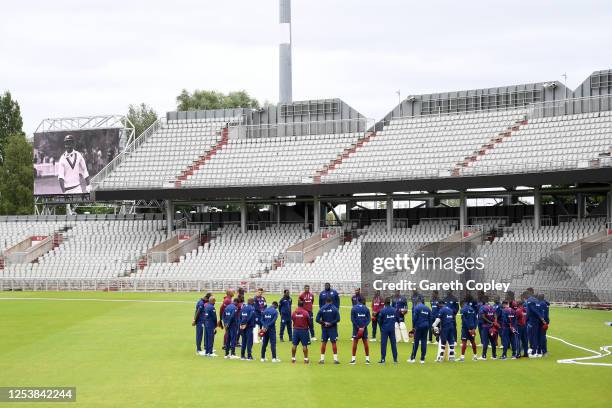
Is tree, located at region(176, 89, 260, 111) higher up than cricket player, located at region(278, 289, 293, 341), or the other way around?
tree, located at region(176, 89, 260, 111)

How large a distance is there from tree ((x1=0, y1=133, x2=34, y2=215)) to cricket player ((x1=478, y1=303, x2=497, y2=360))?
74778mm

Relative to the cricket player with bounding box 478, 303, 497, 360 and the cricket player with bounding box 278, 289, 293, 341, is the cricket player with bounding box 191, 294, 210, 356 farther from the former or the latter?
the cricket player with bounding box 478, 303, 497, 360

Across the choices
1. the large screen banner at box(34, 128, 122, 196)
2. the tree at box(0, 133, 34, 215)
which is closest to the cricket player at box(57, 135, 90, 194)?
the large screen banner at box(34, 128, 122, 196)

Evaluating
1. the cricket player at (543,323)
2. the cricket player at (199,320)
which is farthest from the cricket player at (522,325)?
the cricket player at (199,320)

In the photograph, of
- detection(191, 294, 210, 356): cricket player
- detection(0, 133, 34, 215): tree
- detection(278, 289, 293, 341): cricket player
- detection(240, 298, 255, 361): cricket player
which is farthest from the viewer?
detection(0, 133, 34, 215): tree

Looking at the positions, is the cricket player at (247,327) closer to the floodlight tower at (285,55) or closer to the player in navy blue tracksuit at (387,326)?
A: the player in navy blue tracksuit at (387,326)

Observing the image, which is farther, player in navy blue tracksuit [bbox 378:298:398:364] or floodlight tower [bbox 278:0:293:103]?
floodlight tower [bbox 278:0:293:103]

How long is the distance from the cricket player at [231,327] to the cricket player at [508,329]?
299 inches

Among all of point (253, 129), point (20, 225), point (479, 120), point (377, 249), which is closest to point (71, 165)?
point (20, 225)

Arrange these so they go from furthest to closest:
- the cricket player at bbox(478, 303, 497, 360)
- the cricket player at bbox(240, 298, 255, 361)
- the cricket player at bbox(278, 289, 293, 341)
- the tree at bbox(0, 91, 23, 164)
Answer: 1. the tree at bbox(0, 91, 23, 164)
2. the cricket player at bbox(278, 289, 293, 341)
3. the cricket player at bbox(478, 303, 497, 360)
4. the cricket player at bbox(240, 298, 255, 361)

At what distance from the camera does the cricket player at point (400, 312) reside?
28000 mm

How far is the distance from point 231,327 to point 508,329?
26.0 feet

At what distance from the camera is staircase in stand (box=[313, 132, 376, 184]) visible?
61438 millimetres

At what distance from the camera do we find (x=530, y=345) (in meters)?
27.0
